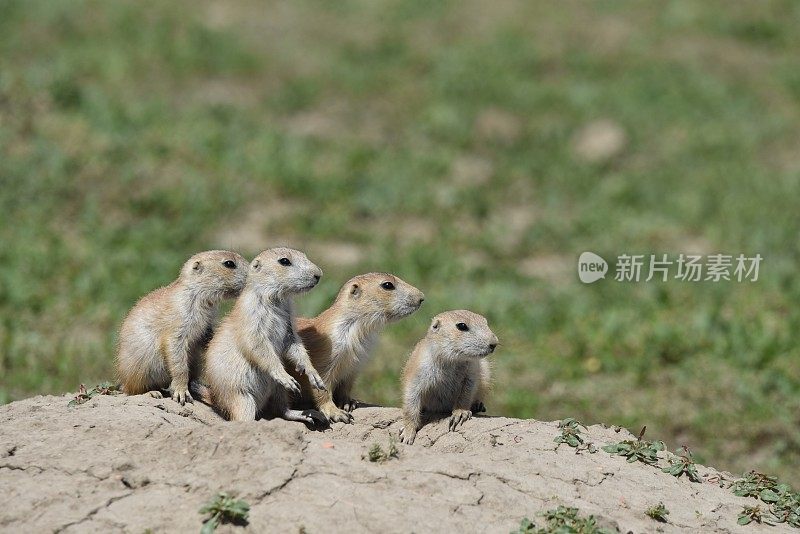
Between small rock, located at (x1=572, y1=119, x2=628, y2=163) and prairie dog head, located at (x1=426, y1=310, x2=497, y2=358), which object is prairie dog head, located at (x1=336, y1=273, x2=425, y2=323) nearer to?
prairie dog head, located at (x1=426, y1=310, x2=497, y2=358)

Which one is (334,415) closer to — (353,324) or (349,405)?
(349,405)

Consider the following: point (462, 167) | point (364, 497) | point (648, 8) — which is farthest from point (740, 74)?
point (364, 497)

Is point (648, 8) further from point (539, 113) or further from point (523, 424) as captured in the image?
point (523, 424)

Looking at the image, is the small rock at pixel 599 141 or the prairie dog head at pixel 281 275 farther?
the small rock at pixel 599 141

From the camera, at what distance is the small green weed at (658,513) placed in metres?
5.77

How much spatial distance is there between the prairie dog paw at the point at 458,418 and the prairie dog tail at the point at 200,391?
158cm

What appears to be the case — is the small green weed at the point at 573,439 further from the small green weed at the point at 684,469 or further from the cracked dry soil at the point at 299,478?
the small green weed at the point at 684,469

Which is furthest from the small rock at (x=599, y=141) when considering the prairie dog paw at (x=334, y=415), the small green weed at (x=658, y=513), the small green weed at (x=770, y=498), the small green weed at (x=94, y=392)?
the small green weed at (x=658, y=513)

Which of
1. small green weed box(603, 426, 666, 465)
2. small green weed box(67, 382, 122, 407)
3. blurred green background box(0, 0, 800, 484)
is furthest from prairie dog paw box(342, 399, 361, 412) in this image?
blurred green background box(0, 0, 800, 484)

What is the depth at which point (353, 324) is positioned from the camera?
670cm

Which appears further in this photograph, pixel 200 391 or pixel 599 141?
pixel 599 141

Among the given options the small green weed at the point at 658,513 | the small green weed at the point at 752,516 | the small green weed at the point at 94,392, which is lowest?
the small green weed at the point at 94,392

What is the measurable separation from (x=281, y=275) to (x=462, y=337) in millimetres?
1198

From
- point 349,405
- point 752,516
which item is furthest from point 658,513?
point 349,405
